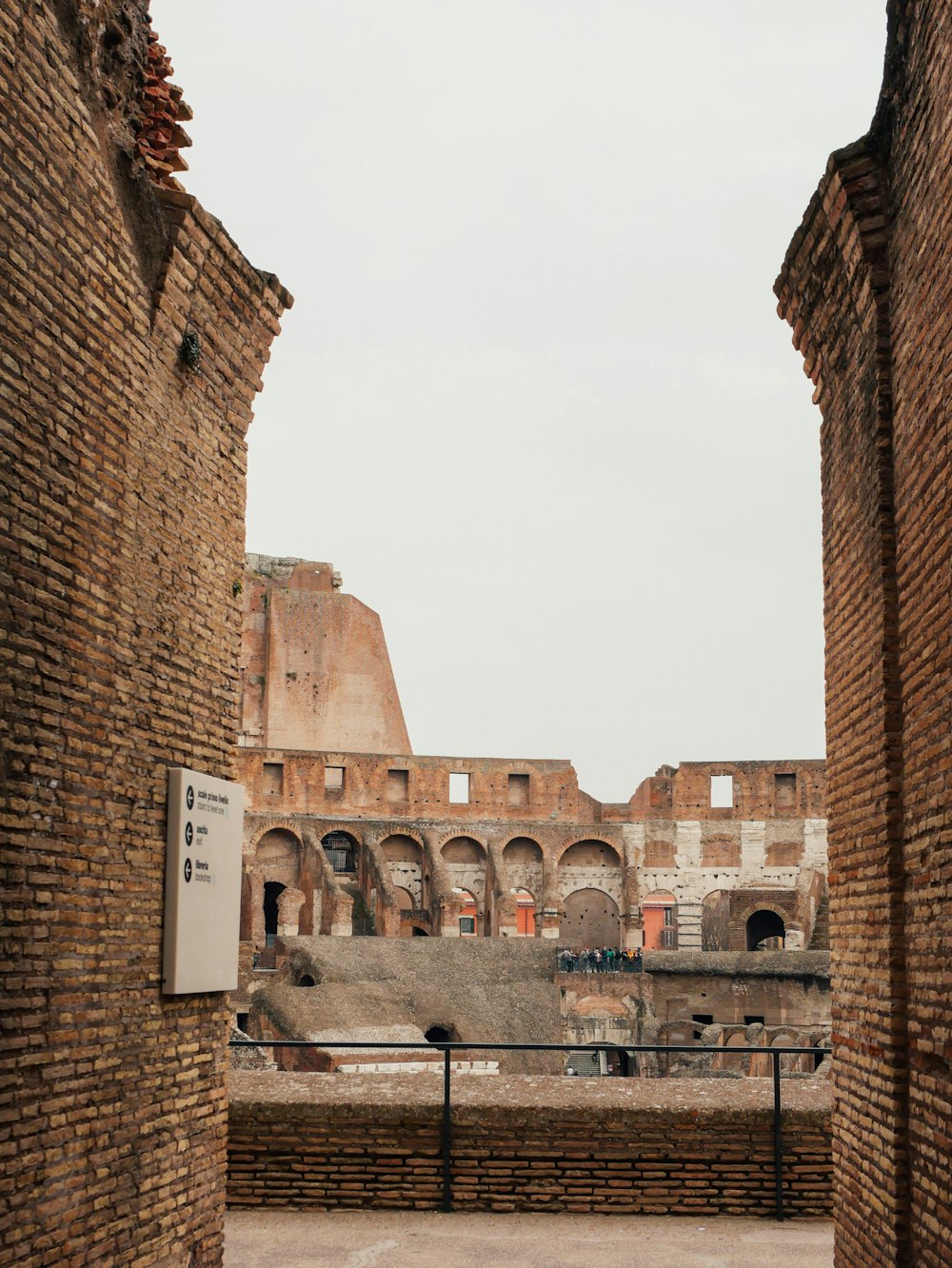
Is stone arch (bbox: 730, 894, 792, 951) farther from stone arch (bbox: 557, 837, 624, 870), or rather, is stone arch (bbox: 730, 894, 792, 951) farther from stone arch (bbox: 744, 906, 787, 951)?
stone arch (bbox: 557, 837, 624, 870)

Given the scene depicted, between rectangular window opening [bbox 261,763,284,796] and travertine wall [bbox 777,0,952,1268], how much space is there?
31.9m

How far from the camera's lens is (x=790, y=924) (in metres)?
38.3

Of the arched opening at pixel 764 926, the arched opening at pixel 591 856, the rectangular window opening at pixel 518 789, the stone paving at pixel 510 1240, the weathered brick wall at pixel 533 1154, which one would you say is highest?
the rectangular window opening at pixel 518 789

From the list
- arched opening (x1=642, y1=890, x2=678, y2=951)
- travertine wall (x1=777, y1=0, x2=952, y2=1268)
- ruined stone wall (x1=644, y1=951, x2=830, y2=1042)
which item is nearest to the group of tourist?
ruined stone wall (x1=644, y1=951, x2=830, y2=1042)

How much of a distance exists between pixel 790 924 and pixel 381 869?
11469 millimetres

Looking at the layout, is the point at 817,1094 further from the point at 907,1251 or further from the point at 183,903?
the point at 183,903

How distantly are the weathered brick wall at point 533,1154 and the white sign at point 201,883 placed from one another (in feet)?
4.91

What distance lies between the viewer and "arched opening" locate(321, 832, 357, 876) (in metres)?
39.9

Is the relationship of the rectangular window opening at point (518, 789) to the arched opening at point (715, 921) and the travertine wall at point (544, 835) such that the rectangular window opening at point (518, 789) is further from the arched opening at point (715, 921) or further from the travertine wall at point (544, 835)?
the arched opening at point (715, 921)

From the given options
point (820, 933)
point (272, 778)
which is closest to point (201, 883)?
point (820, 933)

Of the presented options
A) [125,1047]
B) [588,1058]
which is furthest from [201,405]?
[588,1058]

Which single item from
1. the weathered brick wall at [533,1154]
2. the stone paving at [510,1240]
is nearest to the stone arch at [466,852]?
the weathered brick wall at [533,1154]

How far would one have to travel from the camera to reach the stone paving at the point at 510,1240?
7.16m

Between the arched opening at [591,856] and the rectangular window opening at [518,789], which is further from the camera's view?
the arched opening at [591,856]
